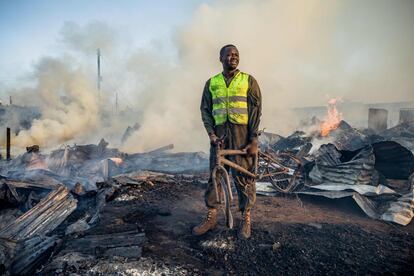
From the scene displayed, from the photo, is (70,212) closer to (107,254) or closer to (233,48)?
(107,254)

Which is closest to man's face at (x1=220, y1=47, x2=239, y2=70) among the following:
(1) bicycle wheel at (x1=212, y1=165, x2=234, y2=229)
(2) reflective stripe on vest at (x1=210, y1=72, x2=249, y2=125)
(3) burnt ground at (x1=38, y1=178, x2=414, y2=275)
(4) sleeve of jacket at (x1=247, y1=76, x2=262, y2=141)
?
(2) reflective stripe on vest at (x1=210, y1=72, x2=249, y2=125)

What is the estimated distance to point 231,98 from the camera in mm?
3752

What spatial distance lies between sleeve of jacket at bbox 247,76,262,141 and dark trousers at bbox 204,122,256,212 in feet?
0.41

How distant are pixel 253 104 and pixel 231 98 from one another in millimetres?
324

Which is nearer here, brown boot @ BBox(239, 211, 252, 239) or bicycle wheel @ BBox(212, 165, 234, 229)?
bicycle wheel @ BBox(212, 165, 234, 229)

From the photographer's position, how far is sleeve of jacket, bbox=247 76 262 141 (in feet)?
12.4

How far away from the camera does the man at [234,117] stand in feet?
12.3

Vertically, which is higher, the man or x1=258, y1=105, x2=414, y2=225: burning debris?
the man

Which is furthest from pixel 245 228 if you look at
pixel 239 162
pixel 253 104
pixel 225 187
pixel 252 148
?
pixel 253 104

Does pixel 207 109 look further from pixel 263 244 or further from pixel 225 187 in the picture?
pixel 263 244

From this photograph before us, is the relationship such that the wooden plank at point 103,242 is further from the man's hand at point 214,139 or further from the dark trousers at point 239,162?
the man's hand at point 214,139

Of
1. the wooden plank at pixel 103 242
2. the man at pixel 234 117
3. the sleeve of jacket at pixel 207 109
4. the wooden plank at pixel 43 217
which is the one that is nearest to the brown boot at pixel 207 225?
the man at pixel 234 117

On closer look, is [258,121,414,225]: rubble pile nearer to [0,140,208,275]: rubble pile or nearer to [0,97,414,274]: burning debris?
[0,97,414,274]: burning debris

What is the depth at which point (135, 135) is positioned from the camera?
16.9 meters
